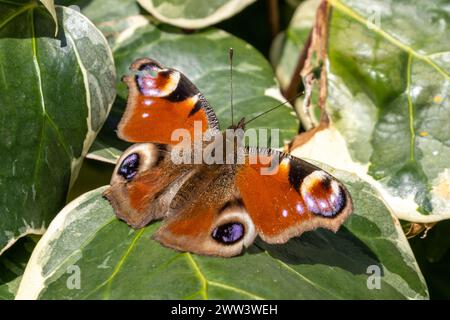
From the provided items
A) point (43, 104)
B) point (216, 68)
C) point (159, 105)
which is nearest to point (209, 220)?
point (159, 105)

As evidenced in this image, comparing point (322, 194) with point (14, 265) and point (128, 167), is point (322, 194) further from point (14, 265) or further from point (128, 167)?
point (14, 265)

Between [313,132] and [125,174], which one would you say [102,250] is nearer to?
[125,174]

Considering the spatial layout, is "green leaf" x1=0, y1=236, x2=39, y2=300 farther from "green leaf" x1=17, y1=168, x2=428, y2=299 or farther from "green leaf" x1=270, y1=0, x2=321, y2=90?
"green leaf" x1=270, y1=0, x2=321, y2=90

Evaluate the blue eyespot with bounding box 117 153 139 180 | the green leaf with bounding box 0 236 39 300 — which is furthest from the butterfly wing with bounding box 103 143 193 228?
the green leaf with bounding box 0 236 39 300

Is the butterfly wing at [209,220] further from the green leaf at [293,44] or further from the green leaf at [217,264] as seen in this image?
the green leaf at [293,44]

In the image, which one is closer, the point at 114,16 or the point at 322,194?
the point at 322,194

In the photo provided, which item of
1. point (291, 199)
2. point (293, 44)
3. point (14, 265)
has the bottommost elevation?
point (14, 265)
